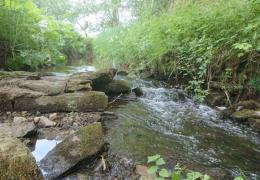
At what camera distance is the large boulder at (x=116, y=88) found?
4957 millimetres

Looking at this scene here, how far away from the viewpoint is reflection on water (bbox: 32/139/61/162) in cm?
249

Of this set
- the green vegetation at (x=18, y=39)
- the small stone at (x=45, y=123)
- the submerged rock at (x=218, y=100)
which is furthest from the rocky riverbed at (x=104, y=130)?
the green vegetation at (x=18, y=39)

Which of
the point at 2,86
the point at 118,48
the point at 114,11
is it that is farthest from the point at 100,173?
the point at 114,11

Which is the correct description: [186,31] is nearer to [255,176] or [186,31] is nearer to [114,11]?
[255,176]

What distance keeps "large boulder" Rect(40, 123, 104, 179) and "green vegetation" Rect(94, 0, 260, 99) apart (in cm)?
183

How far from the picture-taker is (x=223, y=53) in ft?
14.1

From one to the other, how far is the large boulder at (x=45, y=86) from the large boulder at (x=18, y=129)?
1.02 metres

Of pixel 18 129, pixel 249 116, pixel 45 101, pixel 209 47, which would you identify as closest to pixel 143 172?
pixel 18 129

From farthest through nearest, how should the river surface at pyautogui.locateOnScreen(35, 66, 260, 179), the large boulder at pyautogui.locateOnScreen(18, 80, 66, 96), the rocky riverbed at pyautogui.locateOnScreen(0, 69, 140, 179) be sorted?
the large boulder at pyautogui.locateOnScreen(18, 80, 66, 96), the river surface at pyautogui.locateOnScreen(35, 66, 260, 179), the rocky riverbed at pyautogui.locateOnScreen(0, 69, 140, 179)

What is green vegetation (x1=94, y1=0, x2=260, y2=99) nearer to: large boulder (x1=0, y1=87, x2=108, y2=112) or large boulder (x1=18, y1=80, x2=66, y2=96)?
large boulder (x1=0, y1=87, x2=108, y2=112)

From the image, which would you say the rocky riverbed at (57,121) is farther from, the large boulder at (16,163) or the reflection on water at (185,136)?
the reflection on water at (185,136)

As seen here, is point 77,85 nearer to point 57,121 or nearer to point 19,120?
point 57,121

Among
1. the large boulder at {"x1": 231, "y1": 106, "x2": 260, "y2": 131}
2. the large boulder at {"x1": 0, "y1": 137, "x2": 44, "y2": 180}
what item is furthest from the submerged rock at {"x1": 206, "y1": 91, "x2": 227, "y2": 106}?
the large boulder at {"x1": 0, "y1": 137, "x2": 44, "y2": 180}

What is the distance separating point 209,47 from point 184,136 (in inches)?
58.4
